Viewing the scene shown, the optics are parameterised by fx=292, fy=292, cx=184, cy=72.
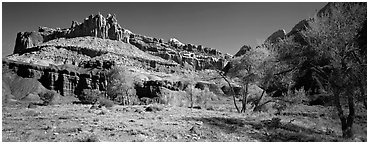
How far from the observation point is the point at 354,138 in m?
11.8

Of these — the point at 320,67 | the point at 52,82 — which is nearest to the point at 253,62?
the point at 320,67

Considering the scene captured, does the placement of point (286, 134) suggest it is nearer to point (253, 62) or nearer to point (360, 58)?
point (360, 58)

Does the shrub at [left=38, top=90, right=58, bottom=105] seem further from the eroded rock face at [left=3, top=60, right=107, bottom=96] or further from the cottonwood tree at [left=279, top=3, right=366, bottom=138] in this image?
the eroded rock face at [left=3, top=60, right=107, bottom=96]

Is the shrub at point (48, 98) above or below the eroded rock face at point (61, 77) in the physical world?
below

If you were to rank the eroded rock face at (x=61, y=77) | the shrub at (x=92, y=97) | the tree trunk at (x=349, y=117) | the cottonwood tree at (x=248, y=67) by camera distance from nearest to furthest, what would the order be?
the tree trunk at (x=349, y=117) < the cottonwood tree at (x=248, y=67) < the shrub at (x=92, y=97) < the eroded rock face at (x=61, y=77)

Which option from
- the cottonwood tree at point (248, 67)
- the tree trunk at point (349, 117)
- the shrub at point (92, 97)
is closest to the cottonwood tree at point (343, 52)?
the tree trunk at point (349, 117)

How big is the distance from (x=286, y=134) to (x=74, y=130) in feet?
29.3

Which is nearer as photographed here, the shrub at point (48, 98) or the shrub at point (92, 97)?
the shrub at point (48, 98)

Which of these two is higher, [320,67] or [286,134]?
[320,67]

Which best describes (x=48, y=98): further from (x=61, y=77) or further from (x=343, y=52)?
(x=61, y=77)

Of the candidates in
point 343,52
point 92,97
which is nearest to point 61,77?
point 92,97

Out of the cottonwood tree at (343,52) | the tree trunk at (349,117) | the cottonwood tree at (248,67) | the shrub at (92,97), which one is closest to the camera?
the tree trunk at (349,117)

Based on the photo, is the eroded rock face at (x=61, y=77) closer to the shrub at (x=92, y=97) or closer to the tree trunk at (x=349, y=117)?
the shrub at (x=92, y=97)

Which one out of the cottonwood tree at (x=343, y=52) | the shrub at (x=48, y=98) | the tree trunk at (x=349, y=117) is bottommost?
the shrub at (x=48, y=98)
